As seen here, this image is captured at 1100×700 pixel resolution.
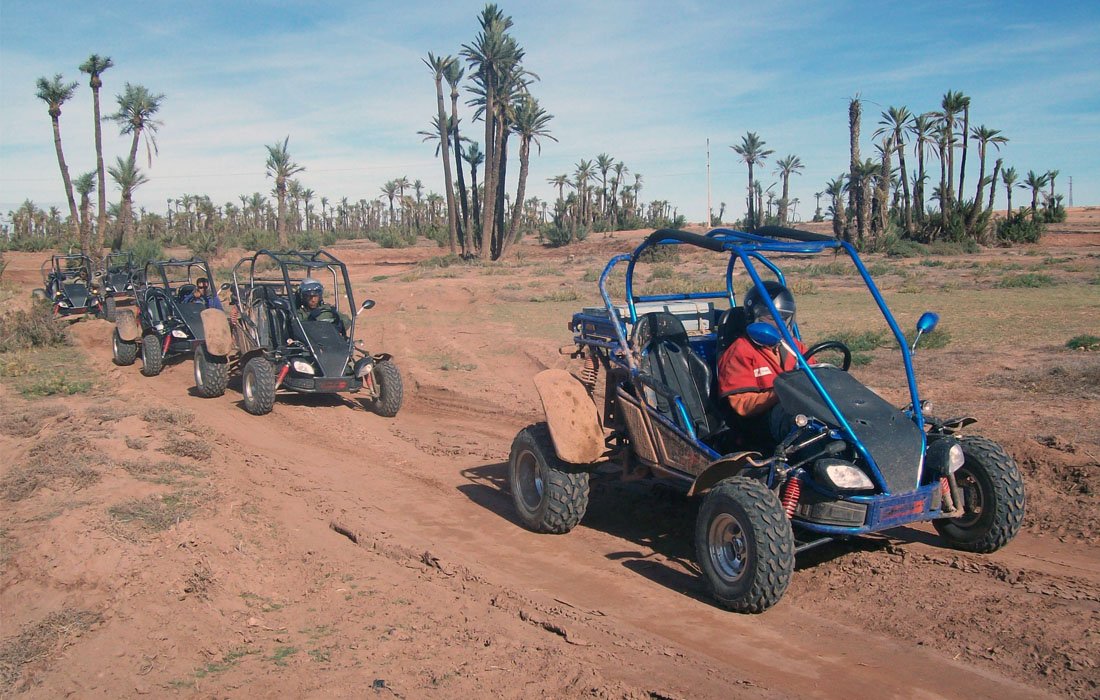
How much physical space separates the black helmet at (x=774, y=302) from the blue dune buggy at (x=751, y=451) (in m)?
0.20

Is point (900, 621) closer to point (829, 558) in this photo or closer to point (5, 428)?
point (829, 558)

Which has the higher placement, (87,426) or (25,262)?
(25,262)

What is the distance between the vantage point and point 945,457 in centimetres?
510

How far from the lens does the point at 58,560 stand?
5242 mm

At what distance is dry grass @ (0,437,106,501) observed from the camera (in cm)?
668

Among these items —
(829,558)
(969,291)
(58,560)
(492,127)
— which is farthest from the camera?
(492,127)

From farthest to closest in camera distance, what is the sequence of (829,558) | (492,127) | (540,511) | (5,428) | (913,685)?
(492,127), (5,428), (540,511), (829,558), (913,685)

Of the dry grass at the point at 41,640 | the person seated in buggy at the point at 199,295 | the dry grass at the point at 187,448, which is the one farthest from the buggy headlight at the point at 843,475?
the person seated in buggy at the point at 199,295

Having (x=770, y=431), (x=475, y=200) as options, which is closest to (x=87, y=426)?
(x=770, y=431)

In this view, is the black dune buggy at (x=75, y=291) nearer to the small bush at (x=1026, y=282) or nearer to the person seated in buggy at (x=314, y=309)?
the person seated in buggy at (x=314, y=309)

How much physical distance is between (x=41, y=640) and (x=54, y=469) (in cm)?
321

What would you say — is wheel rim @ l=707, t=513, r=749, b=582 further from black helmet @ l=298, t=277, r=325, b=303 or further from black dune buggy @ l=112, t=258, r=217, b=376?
black dune buggy @ l=112, t=258, r=217, b=376

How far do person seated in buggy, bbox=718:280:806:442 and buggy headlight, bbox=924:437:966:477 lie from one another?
0.92m

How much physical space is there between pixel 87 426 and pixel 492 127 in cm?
3426
